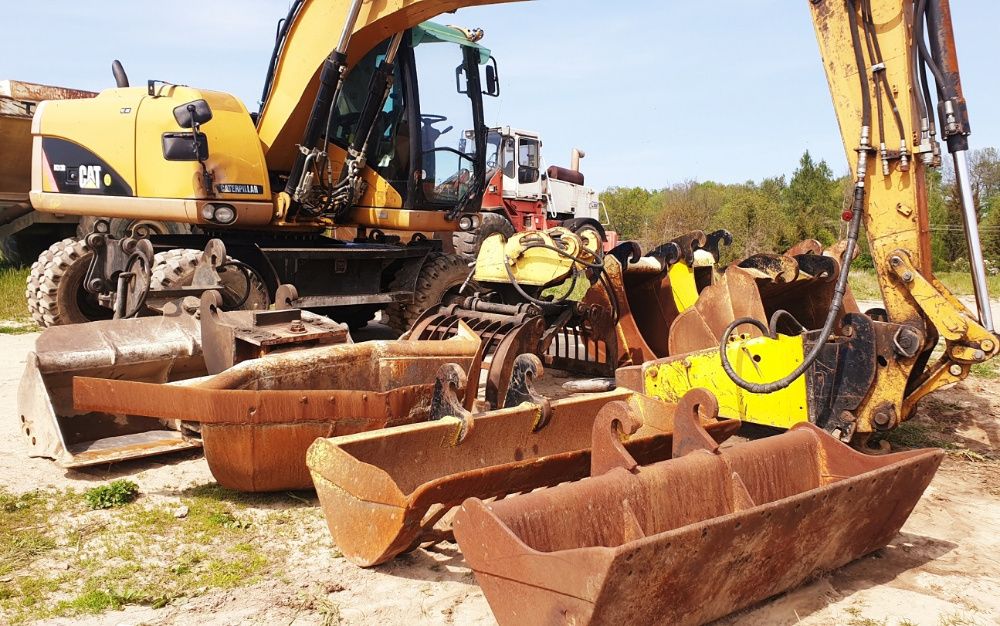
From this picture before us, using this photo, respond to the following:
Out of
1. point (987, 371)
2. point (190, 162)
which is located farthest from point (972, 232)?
point (190, 162)

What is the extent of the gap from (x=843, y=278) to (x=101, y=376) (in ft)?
12.4

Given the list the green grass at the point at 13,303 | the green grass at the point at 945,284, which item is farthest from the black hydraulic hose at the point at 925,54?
the green grass at the point at 945,284

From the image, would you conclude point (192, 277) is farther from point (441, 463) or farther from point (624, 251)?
point (441, 463)

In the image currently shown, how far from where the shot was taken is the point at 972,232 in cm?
404

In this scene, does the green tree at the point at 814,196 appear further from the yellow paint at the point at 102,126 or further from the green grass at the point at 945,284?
the yellow paint at the point at 102,126

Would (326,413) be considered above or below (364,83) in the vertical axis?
below

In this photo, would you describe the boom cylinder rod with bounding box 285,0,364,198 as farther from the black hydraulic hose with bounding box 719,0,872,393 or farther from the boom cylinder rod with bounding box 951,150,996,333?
the boom cylinder rod with bounding box 951,150,996,333

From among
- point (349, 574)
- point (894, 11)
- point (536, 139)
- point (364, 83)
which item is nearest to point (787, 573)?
point (349, 574)

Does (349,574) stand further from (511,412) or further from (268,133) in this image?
(268,133)

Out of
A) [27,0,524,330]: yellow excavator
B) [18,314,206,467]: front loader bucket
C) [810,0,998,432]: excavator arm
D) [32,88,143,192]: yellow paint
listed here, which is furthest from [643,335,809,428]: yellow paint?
[32,88,143,192]: yellow paint

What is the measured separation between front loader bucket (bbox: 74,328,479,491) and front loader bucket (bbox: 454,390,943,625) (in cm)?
122

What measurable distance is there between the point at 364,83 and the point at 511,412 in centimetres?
459

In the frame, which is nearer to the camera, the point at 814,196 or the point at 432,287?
the point at 432,287

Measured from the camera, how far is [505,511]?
8.25ft
